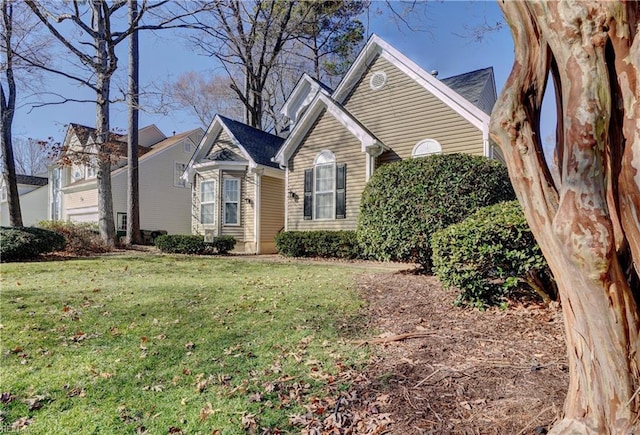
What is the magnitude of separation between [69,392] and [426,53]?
6617mm

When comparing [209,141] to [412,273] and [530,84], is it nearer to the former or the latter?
[412,273]

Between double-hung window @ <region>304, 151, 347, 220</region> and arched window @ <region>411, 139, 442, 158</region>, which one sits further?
double-hung window @ <region>304, 151, 347, 220</region>

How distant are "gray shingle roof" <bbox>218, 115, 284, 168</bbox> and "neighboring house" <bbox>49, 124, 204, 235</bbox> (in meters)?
6.35

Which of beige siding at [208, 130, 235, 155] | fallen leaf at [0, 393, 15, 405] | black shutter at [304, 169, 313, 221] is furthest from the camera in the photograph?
beige siding at [208, 130, 235, 155]

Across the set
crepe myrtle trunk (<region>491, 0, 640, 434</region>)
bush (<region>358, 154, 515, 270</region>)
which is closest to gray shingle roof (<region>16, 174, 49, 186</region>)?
bush (<region>358, 154, 515, 270</region>)

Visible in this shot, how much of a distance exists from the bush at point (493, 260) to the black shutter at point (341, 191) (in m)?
7.02

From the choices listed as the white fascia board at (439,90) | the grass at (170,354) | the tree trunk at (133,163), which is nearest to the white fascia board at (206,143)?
the tree trunk at (133,163)

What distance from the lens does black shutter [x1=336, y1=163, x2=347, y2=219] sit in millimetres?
11570

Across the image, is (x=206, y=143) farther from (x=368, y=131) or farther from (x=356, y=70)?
(x=368, y=131)

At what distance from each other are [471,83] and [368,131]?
15.2 feet

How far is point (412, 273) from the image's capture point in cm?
Result: 747

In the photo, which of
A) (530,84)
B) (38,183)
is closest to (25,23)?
(530,84)

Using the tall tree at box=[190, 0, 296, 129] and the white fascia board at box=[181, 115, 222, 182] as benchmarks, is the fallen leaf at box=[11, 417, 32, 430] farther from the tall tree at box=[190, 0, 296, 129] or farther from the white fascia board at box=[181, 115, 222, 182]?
the white fascia board at box=[181, 115, 222, 182]

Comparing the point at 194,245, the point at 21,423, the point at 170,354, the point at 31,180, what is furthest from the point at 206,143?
the point at 31,180
